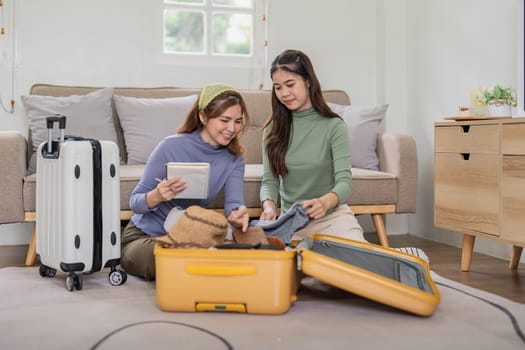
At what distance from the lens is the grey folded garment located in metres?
2.17

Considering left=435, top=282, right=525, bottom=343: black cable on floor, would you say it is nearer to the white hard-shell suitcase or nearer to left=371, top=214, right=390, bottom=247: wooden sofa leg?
left=371, top=214, right=390, bottom=247: wooden sofa leg

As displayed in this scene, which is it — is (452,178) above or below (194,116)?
below

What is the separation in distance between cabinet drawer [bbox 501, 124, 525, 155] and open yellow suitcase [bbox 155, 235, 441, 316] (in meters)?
0.88

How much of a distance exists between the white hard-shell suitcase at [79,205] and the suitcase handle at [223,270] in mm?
523

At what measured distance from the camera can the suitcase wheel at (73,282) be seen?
216 cm

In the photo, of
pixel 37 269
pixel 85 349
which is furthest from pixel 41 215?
pixel 85 349

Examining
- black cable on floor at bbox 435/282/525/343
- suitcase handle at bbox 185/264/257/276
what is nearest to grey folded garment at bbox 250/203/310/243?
suitcase handle at bbox 185/264/257/276

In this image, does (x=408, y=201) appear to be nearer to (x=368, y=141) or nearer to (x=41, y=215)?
(x=368, y=141)

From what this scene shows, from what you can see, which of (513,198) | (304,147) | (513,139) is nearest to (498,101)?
(513,139)

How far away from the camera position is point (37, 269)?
8.59 ft

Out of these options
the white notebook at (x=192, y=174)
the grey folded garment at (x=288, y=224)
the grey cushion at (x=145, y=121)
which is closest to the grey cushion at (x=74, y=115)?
the grey cushion at (x=145, y=121)

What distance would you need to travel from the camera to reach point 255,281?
1.79 meters

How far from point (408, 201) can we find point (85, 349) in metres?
2.01

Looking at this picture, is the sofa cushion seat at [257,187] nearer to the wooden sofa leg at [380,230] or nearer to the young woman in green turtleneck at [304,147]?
the wooden sofa leg at [380,230]
